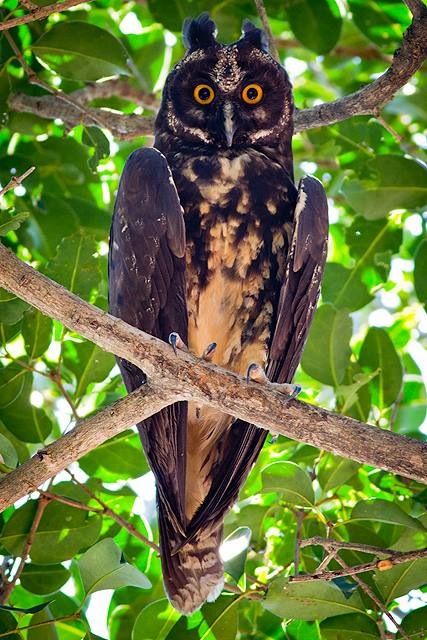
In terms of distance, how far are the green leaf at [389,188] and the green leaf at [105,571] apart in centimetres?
204

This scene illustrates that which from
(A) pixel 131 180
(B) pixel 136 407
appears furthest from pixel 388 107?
(B) pixel 136 407

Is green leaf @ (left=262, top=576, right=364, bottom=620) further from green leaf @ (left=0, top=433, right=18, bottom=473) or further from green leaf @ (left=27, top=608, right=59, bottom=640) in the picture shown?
green leaf @ (left=0, top=433, right=18, bottom=473)

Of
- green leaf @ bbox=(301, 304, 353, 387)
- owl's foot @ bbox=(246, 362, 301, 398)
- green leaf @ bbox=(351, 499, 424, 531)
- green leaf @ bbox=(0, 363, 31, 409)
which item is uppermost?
green leaf @ bbox=(301, 304, 353, 387)

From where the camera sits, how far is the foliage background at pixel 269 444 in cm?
359

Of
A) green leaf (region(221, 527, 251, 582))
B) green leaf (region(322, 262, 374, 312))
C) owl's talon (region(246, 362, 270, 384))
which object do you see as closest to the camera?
owl's talon (region(246, 362, 270, 384))

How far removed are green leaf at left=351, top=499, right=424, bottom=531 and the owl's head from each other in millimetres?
1745

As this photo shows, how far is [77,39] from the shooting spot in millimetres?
4445

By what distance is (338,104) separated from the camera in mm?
4117

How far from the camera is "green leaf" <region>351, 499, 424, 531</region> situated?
11.4 ft

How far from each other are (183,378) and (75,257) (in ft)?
3.83

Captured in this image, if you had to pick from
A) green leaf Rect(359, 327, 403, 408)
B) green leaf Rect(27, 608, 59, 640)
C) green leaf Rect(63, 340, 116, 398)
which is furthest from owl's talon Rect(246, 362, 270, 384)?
green leaf Rect(27, 608, 59, 640)

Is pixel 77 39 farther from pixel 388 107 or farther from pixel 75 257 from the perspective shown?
pixel 388 107

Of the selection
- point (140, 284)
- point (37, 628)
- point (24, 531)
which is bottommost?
point (37, 628)

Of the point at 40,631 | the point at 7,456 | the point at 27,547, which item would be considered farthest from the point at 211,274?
the point at 40,631
